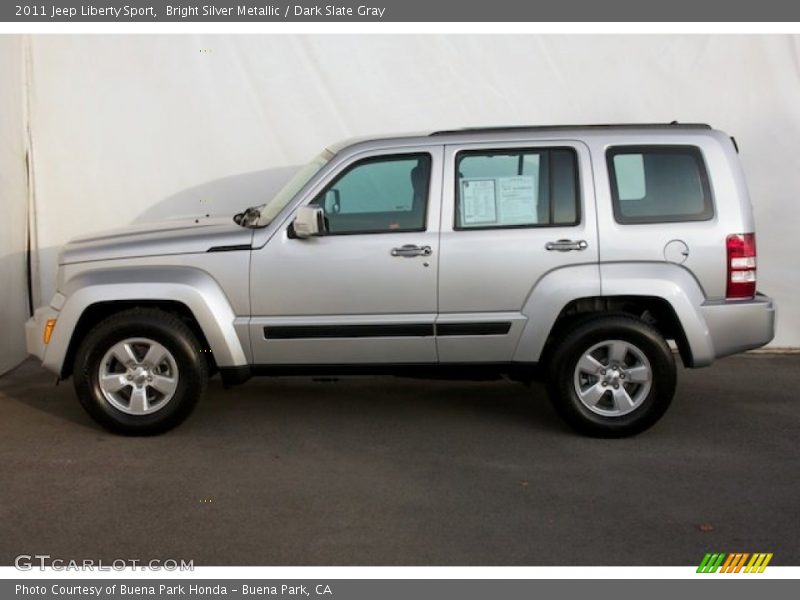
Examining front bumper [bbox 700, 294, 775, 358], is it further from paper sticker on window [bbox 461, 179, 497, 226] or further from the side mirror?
the side mirror

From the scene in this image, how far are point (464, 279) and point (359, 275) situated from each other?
2.14 ft

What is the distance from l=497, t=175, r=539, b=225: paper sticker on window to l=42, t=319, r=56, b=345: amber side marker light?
9.54 ft

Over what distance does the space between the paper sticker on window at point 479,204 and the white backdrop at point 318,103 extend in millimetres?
2711

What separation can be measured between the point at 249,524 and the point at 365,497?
673 mm

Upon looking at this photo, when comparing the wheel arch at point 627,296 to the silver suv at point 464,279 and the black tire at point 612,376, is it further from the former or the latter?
the black tire at point 612,376

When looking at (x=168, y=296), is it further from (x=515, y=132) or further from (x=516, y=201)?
(x=515, y=132)

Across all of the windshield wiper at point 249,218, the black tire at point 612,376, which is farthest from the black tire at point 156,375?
the black tire at point 612,376

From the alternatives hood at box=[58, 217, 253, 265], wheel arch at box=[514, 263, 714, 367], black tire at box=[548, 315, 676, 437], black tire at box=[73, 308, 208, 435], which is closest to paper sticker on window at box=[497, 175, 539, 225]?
wheel arch at box=[514, 263, 714, 367]

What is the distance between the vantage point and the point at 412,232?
6.29 meters

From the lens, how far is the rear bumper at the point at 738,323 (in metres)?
6.20

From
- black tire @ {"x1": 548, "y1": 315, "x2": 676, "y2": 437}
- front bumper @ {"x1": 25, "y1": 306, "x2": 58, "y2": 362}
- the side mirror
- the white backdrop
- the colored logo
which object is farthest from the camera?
the white backdrop

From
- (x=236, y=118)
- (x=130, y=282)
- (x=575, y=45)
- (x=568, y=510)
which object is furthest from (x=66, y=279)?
(x=575, y=45)

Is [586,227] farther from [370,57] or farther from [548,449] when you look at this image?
[370,57]

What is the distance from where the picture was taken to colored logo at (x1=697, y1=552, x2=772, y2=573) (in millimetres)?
4410
